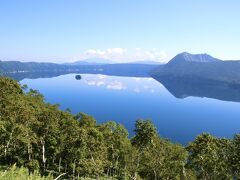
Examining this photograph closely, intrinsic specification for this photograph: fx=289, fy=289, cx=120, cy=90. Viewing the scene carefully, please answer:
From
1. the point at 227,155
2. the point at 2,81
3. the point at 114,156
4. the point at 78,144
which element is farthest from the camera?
the point at 2,81

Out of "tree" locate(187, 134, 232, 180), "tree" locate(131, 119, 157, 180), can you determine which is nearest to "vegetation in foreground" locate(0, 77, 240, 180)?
"tree" locate(131, 119, 157, 180)

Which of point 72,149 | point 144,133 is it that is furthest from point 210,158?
point 72,149

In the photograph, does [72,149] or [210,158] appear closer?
[210,158]

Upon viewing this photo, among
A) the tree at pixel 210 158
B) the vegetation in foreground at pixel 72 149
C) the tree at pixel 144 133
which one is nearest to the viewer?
the tree at pixel 210 158

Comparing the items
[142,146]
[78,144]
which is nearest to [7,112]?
[78,144]

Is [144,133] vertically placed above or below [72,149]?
above

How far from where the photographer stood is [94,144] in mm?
66688

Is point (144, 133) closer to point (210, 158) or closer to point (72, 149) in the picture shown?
point (72, 149)

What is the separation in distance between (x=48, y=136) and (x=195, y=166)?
123 ft

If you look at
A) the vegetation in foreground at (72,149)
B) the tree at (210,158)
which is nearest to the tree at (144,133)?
the vegetation in foreground at (72,149)

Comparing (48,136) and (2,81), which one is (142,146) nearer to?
(48,136)

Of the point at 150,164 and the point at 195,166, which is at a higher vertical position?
the point at 195,166

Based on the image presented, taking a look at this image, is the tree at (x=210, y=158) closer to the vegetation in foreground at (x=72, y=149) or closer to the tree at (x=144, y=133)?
the vegetation in foreground at (x=72, y=149)

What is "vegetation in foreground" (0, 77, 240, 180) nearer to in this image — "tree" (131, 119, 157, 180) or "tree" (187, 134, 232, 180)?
"tree" (131, 119, 157, 180)
